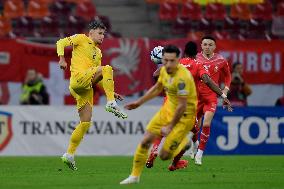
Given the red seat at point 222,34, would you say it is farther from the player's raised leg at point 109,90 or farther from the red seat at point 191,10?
the player's raised leg at point 109,90

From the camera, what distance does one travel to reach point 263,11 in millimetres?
28812

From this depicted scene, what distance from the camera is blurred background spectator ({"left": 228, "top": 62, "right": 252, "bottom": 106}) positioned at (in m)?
23.1

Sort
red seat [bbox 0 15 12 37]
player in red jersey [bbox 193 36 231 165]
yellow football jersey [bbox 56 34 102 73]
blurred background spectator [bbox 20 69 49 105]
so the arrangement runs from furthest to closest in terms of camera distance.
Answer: red seat [bbox 0 15 12 37], blurred background spectator [bbox 20 69 49 105], player in red jersey [bbox 193 36 231 165], yellow football jersey [bbox 56 34 102 73]

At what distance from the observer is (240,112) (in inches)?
864

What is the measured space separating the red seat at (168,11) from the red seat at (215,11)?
0.98 m

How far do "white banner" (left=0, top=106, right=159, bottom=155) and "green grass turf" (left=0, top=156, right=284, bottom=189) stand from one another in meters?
1.85

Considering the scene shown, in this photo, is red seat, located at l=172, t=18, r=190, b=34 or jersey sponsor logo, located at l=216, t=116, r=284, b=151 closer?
jersey sponsor logo, located at l=216, t=116, r=284, b=151

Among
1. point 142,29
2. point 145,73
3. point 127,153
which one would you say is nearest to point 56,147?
point 127,153

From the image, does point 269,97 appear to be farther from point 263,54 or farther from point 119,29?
point 119,29

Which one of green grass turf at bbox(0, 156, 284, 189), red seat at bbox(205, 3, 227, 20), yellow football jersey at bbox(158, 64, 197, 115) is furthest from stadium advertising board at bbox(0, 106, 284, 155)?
yellow football jersey at bbox(158, 64, 197, 115)

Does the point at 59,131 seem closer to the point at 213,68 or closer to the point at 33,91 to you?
the point at 33,91

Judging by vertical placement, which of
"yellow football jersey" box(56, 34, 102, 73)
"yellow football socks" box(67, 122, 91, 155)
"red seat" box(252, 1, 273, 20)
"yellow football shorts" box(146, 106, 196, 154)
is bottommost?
"yellow football socks" box(67, 122, 91, 155)

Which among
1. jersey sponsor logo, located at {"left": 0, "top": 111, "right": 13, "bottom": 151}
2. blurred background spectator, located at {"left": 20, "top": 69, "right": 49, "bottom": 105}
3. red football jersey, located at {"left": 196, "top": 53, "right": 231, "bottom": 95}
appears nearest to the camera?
red football jersey, located at {"left": 196, "top": 53, "right": 231, "bottom": 95}

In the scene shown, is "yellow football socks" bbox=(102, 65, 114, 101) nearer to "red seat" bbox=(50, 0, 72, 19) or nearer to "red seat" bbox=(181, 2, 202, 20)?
"red seat" bbox=(50, 0, 72, 19)
